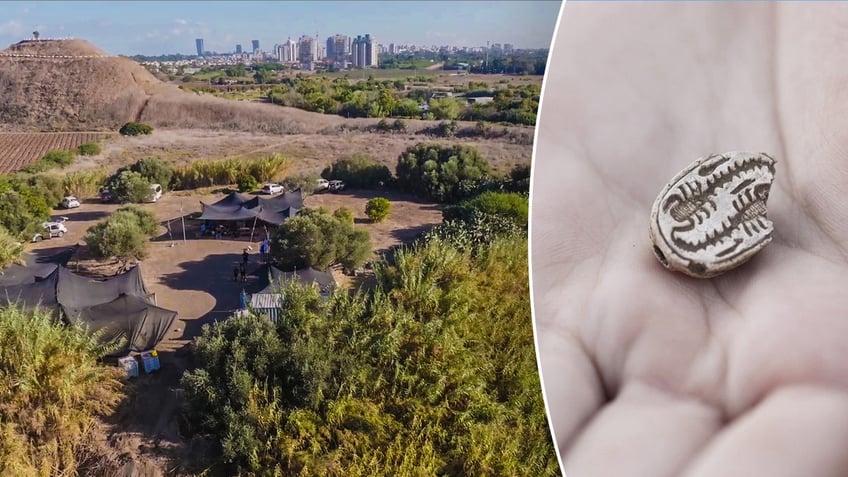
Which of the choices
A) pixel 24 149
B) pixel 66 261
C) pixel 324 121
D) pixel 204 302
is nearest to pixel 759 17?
pixel 204 302

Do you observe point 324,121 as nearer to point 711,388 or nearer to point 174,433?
point 174,433

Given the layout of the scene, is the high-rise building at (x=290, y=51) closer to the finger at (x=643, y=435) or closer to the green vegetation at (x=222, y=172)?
the green vegetation at (x=222, y=172)

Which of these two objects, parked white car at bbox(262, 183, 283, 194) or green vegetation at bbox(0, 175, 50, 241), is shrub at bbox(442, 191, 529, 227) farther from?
green vegetation at bbox(0, 175, 50, 241)

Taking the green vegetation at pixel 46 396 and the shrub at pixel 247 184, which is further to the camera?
the shrub at pixel 247 184

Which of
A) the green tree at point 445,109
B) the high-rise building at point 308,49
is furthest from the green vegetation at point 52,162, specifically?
the high-rise building at point 308,49

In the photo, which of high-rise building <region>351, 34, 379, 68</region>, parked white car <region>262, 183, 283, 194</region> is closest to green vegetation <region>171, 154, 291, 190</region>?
parked white car <region>262, 183, 283, 194</region>
